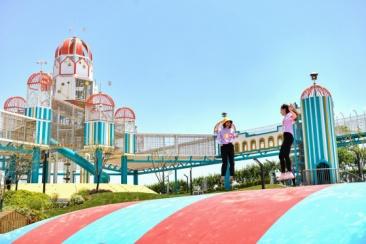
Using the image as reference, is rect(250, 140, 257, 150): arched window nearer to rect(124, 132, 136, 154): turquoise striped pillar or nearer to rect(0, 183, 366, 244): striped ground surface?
rect(124, 132, 136, 154): turquoise striped pillar

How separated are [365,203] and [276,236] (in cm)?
94

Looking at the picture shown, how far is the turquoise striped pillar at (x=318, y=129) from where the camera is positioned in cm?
1906

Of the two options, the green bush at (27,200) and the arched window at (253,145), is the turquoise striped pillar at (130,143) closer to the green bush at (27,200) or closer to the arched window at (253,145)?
the arched window at (253,145)

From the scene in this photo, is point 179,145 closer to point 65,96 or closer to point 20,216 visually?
point 65,96

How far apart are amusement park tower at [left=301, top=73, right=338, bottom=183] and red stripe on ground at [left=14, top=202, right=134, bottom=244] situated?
13.3 metres

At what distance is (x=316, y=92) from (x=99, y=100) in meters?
18.6

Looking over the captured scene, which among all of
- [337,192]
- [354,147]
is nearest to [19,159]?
[354,147]

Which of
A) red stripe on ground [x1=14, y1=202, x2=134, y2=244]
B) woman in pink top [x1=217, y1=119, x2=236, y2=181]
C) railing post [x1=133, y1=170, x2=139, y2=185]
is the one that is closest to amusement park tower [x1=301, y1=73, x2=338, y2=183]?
woman in pink top [x1=217, y1=119, x2=236, y2=181]

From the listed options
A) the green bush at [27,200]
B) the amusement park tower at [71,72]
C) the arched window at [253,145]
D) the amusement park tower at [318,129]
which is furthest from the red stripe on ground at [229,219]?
the amusement park tower at [71,72]

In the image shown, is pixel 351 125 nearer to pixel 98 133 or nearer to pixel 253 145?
pixel 253 145

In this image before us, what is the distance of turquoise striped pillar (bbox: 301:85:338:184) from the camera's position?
19062 mm

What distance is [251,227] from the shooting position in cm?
462

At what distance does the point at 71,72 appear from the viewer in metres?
37.4

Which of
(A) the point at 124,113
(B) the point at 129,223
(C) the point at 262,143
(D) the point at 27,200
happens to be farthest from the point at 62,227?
(A) the point at 124,113
